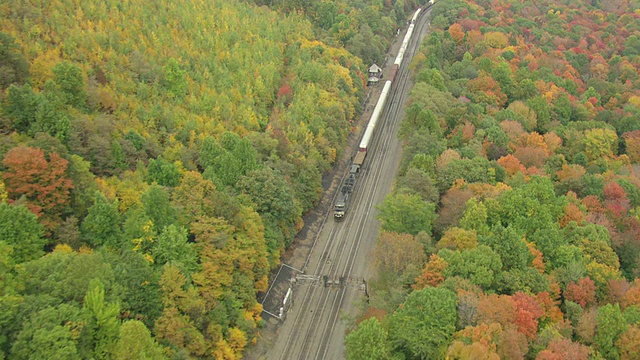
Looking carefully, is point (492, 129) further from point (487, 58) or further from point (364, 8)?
point (364, 8)

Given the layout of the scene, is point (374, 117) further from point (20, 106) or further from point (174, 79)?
point (20, 106)

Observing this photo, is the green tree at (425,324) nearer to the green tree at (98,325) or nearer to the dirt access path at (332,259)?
the dirt access path at (332,259)

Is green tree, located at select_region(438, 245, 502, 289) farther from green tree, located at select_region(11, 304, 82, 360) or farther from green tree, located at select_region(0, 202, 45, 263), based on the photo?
green tree, located at select_region(0, 202, 45, 263)

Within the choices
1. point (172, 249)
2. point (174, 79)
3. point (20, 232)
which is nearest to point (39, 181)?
point (20, 232)

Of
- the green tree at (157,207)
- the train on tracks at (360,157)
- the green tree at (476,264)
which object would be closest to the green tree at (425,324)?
the green tree at (476,264)

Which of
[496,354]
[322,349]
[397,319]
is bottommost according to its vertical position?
[322,349]

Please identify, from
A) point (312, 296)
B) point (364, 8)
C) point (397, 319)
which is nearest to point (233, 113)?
point (312, 296)
